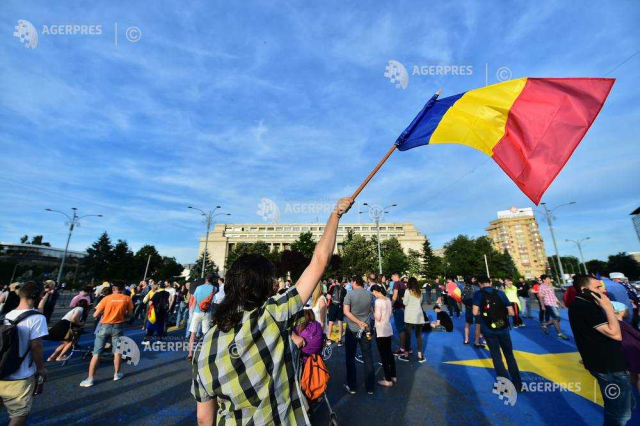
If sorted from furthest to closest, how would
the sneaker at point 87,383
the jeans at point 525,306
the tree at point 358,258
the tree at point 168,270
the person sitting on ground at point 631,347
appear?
the tree at point 168,270
the tree at point 358,258
the jeans at point 525,306
the sneaker at point 87,383
the person sitting on ground at point 631,347

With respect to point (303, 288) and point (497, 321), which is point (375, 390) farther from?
point (303, 288)

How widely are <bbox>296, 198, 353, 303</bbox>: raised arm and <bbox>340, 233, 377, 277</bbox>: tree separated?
4299 cm

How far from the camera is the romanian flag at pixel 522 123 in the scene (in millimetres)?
3090

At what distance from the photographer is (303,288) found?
5.42 ft

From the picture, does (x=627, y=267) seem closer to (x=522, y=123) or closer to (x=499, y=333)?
(x=499, y=333)

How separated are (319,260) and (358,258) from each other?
4654 cm

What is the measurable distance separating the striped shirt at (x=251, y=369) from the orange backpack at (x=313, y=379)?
2.47 metres

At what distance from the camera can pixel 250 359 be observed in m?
1.46

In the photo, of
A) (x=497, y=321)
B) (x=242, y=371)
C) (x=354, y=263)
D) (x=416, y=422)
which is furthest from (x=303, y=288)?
(x=354, y=263)

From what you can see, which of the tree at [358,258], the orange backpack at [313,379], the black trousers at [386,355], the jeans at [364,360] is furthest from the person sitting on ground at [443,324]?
the tree at [358,258]

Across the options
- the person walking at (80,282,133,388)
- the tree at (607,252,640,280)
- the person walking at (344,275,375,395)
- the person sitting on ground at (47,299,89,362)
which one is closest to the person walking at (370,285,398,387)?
the person walking at (344,275,375,395)

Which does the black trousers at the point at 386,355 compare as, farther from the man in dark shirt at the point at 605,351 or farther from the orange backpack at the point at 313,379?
the man in dark shirt at the point at 605,351

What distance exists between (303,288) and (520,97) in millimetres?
3543

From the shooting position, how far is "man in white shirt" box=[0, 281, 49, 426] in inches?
122
